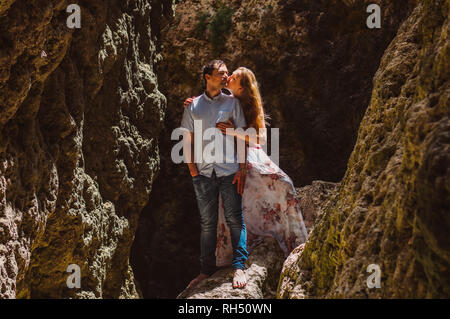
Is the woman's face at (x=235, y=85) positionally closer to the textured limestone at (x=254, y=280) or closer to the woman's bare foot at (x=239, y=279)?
the textured limestone at (x=254, y=280)

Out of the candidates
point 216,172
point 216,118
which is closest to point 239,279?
point 216,172

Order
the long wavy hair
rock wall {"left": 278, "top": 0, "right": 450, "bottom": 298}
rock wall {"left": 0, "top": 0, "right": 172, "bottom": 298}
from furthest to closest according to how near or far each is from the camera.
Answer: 1. the long wavy hair
2. rock wall {"left": 0, "top": 0, "right": 172, "bottom": 298}
3. rock wall {"left": 278, "top": 0, "right": 450, "bottom": 298}

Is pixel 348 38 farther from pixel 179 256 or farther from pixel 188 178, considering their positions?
pixel 179 256

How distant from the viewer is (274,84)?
17.6 ft

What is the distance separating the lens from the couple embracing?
3502 mm

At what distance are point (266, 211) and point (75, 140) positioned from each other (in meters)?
1.75

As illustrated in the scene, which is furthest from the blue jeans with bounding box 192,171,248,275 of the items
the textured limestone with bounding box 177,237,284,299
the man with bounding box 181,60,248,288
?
the textured limestone with bounding box 177,237,284,299

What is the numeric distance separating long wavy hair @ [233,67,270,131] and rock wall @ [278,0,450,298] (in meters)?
1.20

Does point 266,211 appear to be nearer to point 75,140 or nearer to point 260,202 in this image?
point 260,202

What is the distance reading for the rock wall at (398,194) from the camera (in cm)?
136

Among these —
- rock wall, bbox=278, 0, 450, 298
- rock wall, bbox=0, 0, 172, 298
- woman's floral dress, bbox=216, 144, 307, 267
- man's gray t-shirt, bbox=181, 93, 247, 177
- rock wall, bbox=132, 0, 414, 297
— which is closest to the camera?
rock wall, bbox=278, 0, 450, 298

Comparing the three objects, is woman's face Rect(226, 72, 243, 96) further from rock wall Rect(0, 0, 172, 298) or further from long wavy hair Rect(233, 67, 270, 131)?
rock wall Rect(0, 0, 172, 298)

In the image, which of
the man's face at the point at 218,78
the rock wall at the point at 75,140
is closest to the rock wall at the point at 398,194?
the man's face at the point at 218,78

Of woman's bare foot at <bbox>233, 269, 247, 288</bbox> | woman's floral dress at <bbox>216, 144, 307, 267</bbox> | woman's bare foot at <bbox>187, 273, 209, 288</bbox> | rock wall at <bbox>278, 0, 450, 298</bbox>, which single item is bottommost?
woman's bare foot at <bbox>187, 273, 209, 288</bbox>
